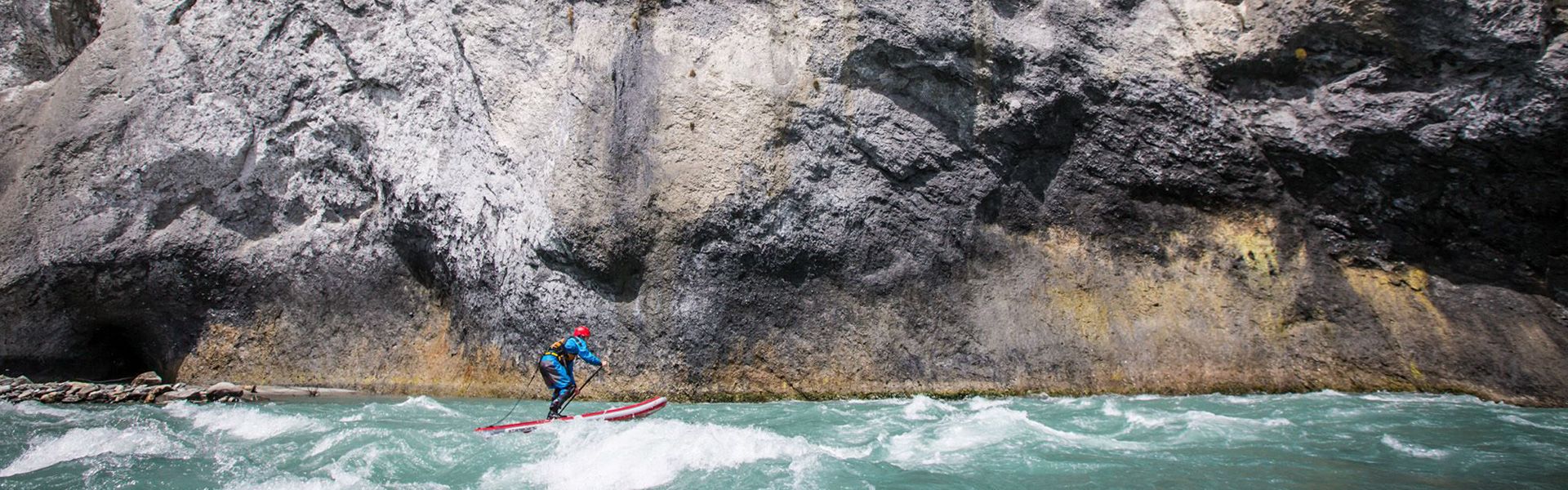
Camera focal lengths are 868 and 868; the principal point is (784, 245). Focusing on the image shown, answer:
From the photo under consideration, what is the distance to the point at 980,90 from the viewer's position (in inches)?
490

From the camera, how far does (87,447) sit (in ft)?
27.5

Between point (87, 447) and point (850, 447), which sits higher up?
point (850, 447)

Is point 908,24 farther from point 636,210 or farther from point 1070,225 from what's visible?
point 636,210

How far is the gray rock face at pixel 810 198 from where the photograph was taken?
10992 millimetres

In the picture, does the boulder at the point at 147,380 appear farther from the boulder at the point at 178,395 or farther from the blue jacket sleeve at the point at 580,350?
the blue jacket sleeve at the point at 580,350

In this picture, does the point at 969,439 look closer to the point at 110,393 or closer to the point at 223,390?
the point at 223,390

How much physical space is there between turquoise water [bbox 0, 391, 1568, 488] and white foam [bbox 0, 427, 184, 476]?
0.03 meters

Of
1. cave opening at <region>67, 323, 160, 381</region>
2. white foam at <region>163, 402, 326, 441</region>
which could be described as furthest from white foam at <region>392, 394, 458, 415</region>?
cave opening at <region>67, 323, 160, 381</region>

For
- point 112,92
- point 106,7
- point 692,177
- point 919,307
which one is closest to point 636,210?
point 692,177

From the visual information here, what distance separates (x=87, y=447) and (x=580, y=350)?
4743mm

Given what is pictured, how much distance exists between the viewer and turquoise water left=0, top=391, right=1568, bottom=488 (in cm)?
702

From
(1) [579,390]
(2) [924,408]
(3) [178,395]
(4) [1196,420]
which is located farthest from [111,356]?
A: (4) [1196,420]

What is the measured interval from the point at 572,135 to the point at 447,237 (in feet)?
8.32

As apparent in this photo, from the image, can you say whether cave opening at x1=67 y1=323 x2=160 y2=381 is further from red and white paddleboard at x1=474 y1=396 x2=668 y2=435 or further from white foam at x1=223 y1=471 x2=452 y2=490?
white foam at x1=223 y1=471 x2=452 y2=490
